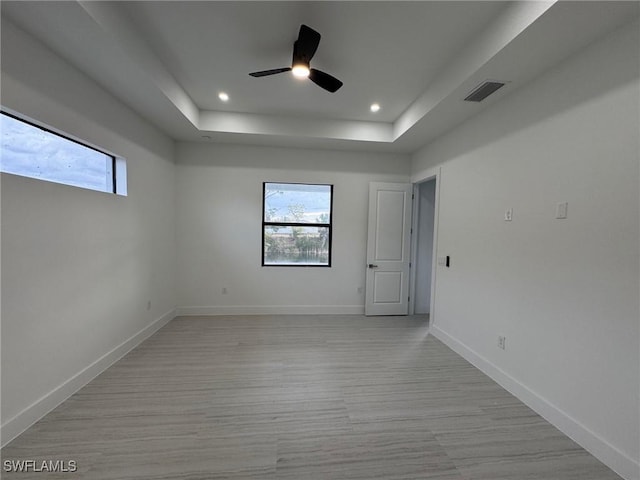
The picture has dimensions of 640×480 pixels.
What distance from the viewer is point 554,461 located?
1.67m

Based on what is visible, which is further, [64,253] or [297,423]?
[64,253]

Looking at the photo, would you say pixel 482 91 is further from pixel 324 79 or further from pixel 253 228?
pixel 253 228

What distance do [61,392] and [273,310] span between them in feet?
8.54

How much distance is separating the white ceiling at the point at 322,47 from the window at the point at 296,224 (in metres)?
1.35

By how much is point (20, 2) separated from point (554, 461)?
164 inches

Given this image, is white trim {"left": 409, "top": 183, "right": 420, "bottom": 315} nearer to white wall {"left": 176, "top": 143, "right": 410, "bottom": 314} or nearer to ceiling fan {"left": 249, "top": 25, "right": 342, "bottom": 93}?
white wall {"left": 176, "top": 143, "right": 410, "bottom": 314}

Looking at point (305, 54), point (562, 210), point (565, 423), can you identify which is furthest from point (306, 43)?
point (565, 423)

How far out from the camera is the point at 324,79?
2.32 metres

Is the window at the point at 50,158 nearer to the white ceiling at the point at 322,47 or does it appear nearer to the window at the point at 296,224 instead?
the white ceiling at the point at 322,47

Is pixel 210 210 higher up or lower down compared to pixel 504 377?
higher up

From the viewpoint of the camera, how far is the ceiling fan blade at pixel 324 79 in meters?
2.24

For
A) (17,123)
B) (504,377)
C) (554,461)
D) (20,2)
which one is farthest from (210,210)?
(554,461)

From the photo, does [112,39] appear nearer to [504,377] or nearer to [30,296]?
[30,296]
